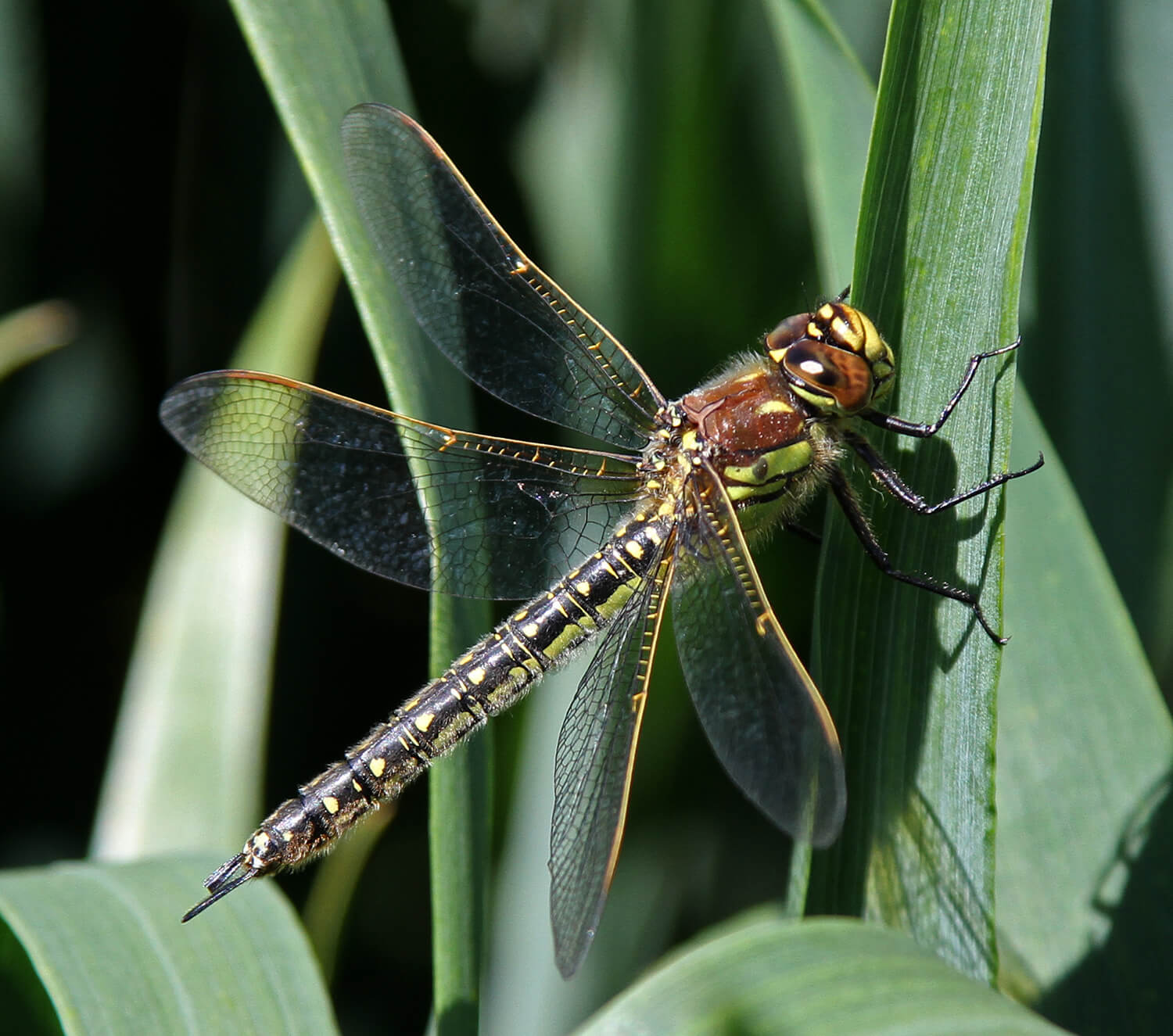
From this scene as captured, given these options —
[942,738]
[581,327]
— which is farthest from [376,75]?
[942,738]

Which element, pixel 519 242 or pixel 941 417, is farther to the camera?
pixel 519 242

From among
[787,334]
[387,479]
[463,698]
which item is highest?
[387,479]

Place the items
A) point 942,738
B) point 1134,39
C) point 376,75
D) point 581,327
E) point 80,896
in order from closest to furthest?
1. point 942,738
2. point 80,896
3. point 376,75
4. point 1134,39
5. point 581,327

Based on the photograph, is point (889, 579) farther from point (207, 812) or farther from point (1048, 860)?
point (207, 812)

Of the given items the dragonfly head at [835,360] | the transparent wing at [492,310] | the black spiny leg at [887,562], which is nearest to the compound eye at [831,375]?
the dragonfly head at [835,360]

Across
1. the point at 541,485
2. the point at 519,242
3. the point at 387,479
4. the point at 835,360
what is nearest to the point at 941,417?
the point at 835,360

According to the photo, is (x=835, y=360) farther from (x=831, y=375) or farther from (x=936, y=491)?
(x=936, y=491)

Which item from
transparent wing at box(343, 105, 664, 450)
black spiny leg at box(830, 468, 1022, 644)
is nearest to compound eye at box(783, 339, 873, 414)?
black spiny leg at box(830, 468, 1022, 644)

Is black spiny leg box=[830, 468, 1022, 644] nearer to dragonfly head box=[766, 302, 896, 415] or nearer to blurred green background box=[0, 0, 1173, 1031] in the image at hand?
dragonfly head box=[766, 302, 896, 415]
